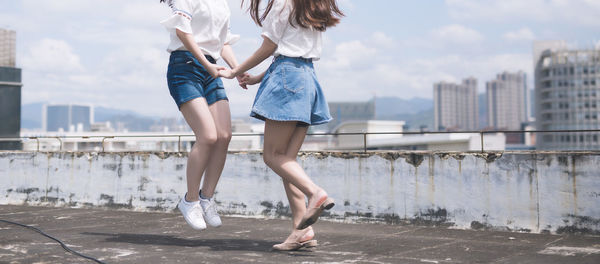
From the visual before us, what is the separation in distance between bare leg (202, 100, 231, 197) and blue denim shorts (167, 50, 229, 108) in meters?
0.07

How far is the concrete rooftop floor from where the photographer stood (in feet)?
10.7

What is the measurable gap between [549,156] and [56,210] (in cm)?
519

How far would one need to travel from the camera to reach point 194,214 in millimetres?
3789

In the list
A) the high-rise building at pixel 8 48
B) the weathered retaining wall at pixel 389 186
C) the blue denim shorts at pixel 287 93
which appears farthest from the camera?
the high-rise building at pixel 8 48

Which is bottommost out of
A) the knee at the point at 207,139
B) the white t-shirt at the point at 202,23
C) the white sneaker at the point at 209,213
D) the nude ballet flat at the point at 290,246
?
the nude ballet flat at the point at 290,246

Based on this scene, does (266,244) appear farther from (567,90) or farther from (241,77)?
(567,90)

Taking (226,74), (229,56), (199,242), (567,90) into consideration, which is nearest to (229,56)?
(229,56)

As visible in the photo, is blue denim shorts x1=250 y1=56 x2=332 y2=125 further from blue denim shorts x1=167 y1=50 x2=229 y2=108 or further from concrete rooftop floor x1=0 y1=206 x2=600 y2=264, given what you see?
concrete rooftop floor x1=0 y1=206 x2=600 y2=264

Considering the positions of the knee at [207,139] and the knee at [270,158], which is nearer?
the knee at [270,158]

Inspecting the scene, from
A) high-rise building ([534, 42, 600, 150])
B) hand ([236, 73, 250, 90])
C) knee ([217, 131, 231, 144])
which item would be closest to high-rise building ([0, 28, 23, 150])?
knee ([217, 131, 231, 144])

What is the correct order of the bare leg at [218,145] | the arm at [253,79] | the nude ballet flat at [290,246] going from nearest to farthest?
the nude ballet flat at [290,246] → the arm at [253,79] → the bare leg at [218,145]

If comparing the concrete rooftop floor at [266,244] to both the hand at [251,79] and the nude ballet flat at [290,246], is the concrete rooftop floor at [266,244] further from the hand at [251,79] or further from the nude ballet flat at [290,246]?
the hand at [251,79]

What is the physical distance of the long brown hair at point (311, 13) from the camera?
345cm

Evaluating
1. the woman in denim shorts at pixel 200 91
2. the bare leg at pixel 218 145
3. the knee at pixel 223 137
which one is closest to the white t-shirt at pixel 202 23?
the woman in denim shorts at pixel 200 91
